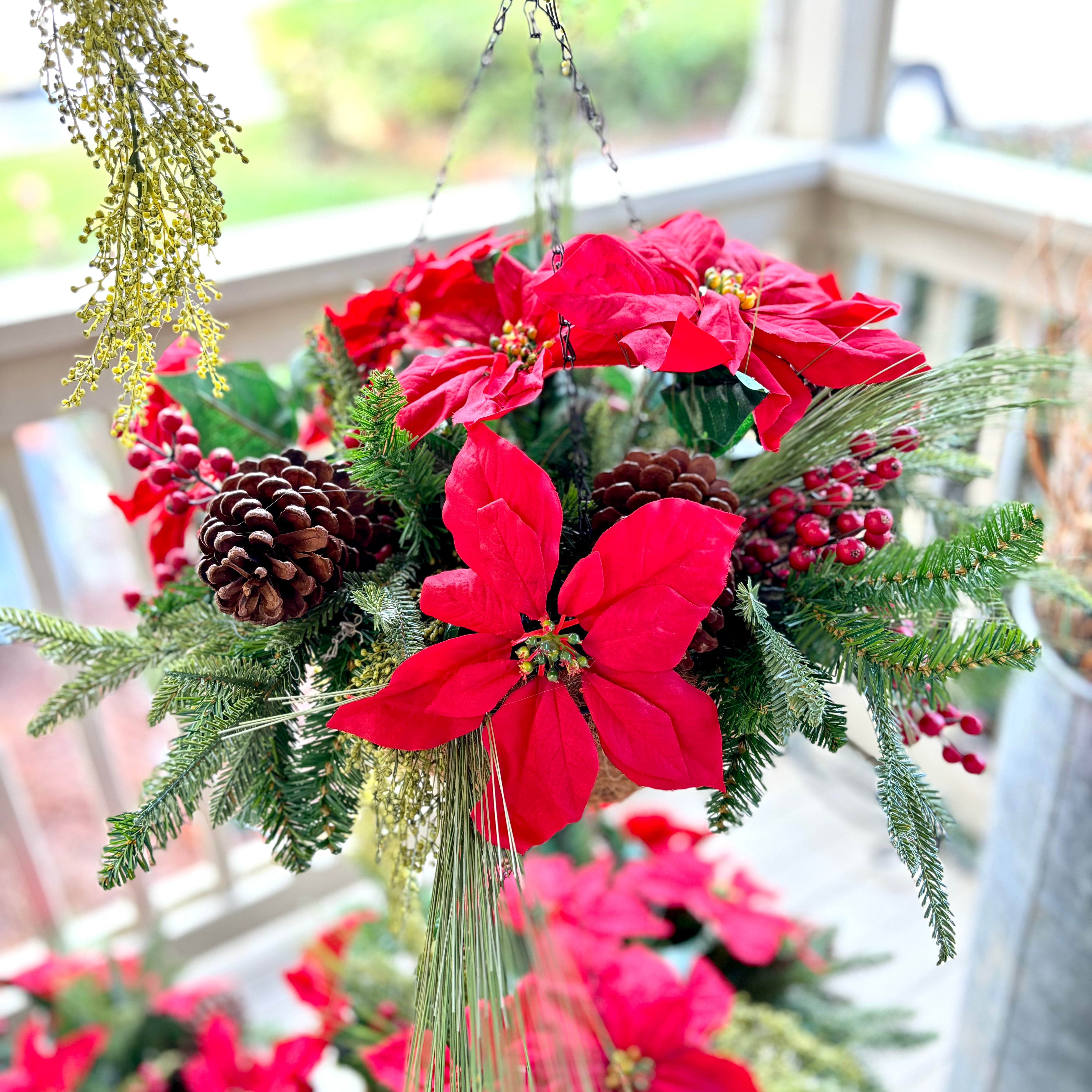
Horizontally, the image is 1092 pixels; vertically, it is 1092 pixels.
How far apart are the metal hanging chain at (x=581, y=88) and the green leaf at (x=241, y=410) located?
0.76 ft

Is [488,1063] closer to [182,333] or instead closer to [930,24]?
[182,333]

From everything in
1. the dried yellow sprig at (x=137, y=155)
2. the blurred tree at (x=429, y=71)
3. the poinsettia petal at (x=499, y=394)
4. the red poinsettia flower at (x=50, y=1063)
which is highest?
the dried yellow sprig at (x=137, y=155)

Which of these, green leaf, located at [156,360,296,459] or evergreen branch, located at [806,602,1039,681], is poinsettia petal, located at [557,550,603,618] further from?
green leaf, located at [156,360,296,459]

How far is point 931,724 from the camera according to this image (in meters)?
0.45

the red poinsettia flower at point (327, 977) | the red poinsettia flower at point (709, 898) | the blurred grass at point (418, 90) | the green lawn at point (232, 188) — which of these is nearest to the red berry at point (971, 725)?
the red poinsettia flower at point (709, 898)

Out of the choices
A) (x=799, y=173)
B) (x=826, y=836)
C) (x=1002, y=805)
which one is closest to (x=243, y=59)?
(x=799, y=173)

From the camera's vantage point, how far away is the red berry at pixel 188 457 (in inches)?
17.7

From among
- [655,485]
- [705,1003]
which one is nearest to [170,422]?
[655,485]

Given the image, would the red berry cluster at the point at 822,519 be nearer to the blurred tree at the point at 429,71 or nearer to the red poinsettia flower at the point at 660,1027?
the red poinsettia flower at the point at 660,1027

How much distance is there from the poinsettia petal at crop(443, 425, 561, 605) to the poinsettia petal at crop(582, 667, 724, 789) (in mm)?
52

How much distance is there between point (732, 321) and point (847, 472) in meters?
0.11

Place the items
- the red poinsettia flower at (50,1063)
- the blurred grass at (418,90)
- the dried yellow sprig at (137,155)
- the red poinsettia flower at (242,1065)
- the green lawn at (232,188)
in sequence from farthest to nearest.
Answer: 1. the blurred grass at (418,90)
2. the green lawn at (232,188)
3. the red poinsettia flower at (50,1063)
4. the red poinsettia flower at (242,1065)
5. the dried yellow sprig at (137,155)

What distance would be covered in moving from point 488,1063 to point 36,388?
2.62 ft

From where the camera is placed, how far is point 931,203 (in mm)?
1193
